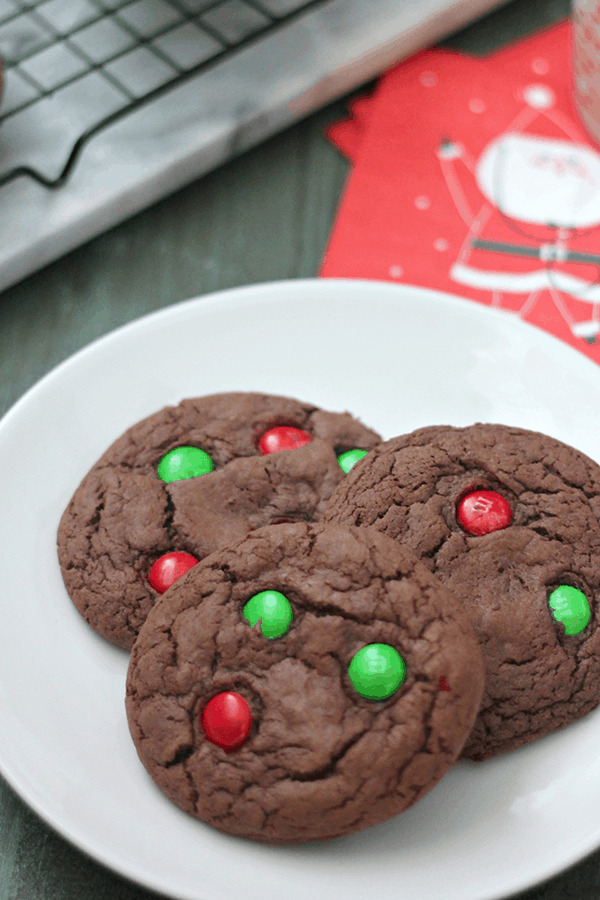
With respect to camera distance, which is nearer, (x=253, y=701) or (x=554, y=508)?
(x=253, y=701)

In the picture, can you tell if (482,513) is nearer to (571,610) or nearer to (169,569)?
(571,610)

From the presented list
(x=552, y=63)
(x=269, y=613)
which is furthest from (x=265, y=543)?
(x=552, y=63)

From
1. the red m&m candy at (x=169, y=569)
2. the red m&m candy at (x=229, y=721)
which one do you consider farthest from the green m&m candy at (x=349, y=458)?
the red m&m candy at (x=229, y=721)

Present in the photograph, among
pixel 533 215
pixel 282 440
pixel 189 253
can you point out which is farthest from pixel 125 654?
pixel 533 215

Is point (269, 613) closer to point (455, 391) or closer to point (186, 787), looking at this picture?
point (186, 787)

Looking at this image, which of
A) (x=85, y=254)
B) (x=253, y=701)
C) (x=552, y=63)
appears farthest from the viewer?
(x=552, y=63)

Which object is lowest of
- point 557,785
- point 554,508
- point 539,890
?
point 539,890

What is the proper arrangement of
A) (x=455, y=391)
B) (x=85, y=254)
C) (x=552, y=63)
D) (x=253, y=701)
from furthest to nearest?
(x=552, y=63), (x=85, y=254), (x=455, y=391), (x=253, y=701)
